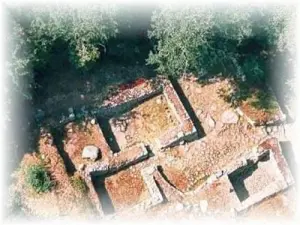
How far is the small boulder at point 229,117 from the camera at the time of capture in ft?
101

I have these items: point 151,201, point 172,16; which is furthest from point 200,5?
point 151,201

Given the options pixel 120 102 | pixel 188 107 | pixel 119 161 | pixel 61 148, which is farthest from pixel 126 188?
pixel 188 107

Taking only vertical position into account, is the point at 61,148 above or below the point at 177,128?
above

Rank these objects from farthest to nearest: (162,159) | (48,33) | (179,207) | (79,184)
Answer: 1. (162,159)
2. (48,33)
3. (79,184)
4. (179,207)

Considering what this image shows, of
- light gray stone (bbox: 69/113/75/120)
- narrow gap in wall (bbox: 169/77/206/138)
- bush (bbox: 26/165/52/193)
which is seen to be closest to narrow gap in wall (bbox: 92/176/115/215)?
bush (bbox: 26/165/52/193)

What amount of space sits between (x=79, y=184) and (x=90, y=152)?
1.97m

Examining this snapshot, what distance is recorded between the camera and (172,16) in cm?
2809

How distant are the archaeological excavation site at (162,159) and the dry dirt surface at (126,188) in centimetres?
5

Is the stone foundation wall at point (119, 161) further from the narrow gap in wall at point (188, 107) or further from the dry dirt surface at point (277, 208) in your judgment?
the dry dirt surface at point (277, 208)

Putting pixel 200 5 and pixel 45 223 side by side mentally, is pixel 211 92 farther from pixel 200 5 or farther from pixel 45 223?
pixel 45 223

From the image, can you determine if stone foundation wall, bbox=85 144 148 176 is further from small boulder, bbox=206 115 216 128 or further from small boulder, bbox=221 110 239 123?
small boulder, bbox=221 110 239 123

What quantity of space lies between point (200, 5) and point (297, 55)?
20.6ft

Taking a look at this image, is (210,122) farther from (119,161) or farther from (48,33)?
(48,33)

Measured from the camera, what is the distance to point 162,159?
96.7ft
